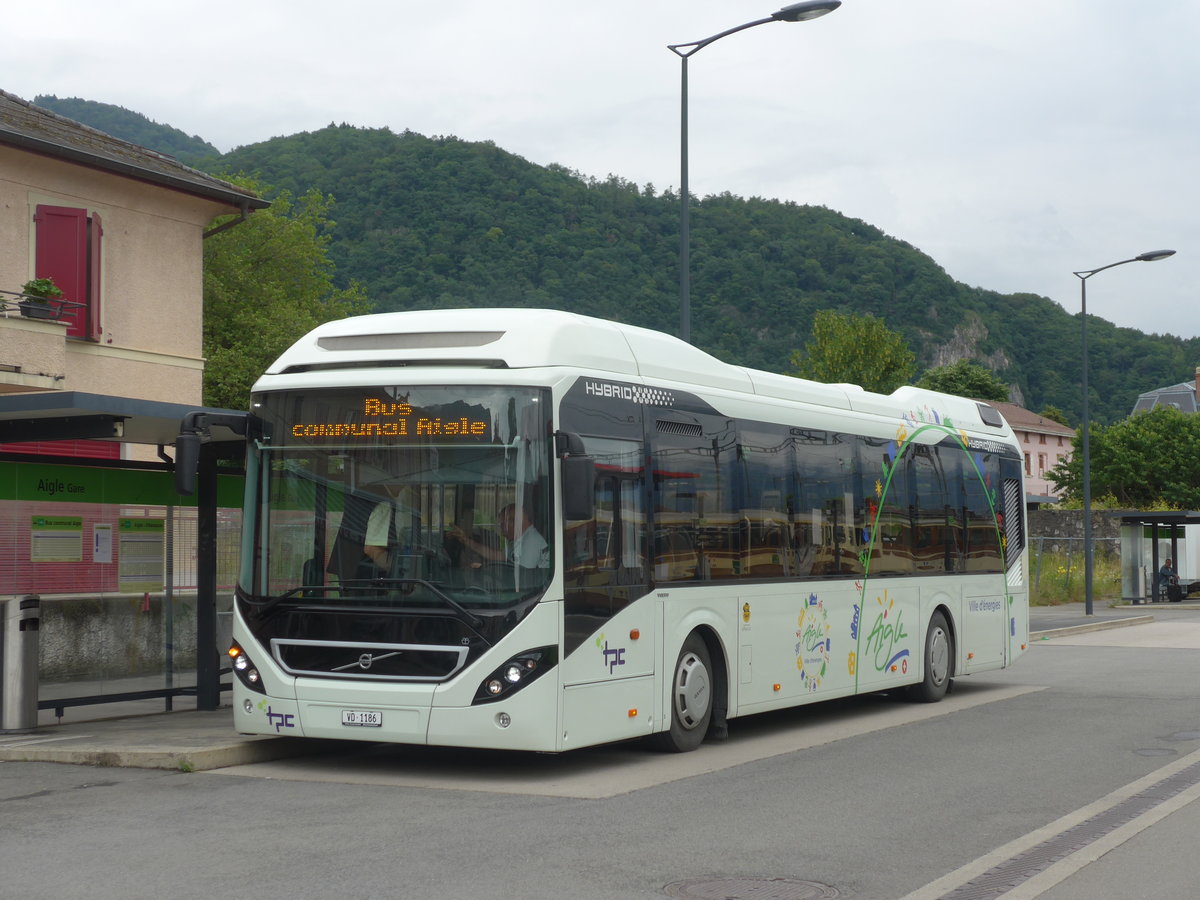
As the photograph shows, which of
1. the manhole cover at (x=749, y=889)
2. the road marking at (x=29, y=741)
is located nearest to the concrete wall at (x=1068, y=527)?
the road marking at (x=29, y=741)

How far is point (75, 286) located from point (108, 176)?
208 cm

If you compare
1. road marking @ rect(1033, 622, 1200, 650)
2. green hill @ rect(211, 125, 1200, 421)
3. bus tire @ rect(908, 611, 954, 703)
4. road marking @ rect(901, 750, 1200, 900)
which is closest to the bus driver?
road marking @ rect(901, 750, 1200, 900)

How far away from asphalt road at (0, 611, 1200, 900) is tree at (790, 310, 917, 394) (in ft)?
232

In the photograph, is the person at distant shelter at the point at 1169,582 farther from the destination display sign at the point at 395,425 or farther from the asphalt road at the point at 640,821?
the destination display sign at the point at 395,425

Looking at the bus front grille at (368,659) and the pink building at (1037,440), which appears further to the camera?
the pink building at (1037,440)

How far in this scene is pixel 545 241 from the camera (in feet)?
221

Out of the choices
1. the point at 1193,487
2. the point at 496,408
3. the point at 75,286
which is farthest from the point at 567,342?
the point at 1193,487

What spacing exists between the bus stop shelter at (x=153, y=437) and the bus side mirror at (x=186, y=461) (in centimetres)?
39

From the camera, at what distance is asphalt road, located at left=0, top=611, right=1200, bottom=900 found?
23.1 ft

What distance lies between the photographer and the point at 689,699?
38.2ft

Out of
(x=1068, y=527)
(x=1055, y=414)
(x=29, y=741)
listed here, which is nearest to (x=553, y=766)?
(x=29, y=741)

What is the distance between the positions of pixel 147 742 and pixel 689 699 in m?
4.15

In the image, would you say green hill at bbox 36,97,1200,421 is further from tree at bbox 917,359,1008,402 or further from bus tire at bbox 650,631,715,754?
bus tire at bbox 650,631,715,754

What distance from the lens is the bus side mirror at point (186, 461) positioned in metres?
10.1
